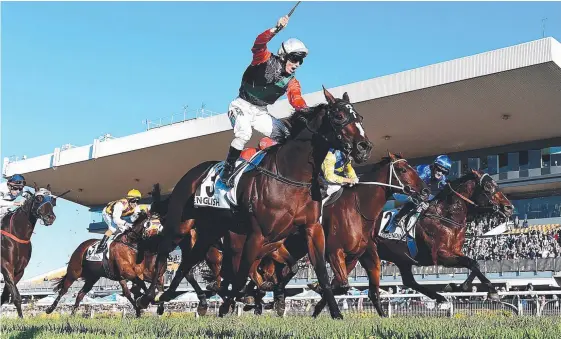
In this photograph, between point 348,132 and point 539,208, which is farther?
point 539,208

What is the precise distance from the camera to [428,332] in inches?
202

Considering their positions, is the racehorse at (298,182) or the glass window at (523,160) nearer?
the racehorse at (298,182)

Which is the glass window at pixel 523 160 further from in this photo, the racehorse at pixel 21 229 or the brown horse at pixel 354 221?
the racehorse at pixel 21 229

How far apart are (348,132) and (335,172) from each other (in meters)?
3.40

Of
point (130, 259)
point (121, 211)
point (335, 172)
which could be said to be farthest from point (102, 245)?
point (335, 172)

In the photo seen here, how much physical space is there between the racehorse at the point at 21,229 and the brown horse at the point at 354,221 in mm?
4561

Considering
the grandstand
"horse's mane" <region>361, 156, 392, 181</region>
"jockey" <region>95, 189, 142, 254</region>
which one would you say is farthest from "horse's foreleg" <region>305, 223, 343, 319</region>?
the grandstand

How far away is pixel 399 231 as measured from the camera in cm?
1111

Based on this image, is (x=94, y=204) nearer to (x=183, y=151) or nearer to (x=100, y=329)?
(x=183, y=151)

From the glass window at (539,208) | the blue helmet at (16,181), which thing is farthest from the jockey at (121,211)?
the glass window at (539,208)

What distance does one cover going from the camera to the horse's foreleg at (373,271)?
1020 cm

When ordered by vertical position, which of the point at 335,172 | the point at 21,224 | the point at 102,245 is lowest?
the point at 102,245

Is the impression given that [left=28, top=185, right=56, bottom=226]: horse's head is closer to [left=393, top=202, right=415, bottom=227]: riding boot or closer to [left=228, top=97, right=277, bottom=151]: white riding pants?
[left=228, top=97, right=277, bottom=151]: white riding pants

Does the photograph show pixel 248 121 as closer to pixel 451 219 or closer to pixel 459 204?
pixel 451 219
